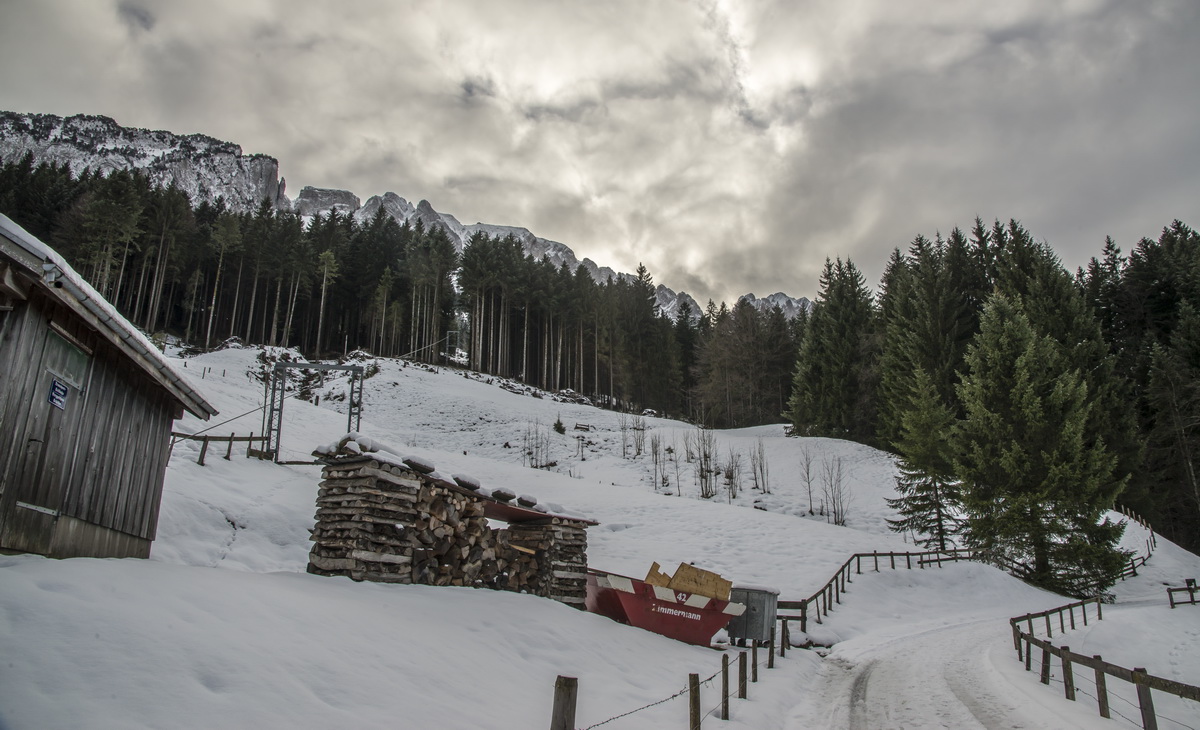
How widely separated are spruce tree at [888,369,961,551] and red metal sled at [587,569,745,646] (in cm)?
1926

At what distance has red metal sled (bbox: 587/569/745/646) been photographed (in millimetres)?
12180

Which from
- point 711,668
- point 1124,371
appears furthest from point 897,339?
point 711,668

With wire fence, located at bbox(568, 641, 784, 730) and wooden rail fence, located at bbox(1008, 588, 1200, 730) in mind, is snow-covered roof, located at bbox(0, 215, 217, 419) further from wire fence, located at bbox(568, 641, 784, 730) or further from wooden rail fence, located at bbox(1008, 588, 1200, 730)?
wooden rail fence, located at bbox(1008, 588, 1200, 730)

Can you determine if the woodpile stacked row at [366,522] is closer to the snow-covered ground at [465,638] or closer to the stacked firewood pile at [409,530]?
the stacked firewood pile at [409,530]

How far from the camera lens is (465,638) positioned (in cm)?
790

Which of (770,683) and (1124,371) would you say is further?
(1124,371)

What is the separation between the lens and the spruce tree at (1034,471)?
24094 millimetres

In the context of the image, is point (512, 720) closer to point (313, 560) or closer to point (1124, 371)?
point (313, 560)

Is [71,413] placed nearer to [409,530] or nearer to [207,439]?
[409,530]

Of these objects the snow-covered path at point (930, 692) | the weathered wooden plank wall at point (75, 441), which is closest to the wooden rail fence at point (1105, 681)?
the snow-covered path at point (930, 692)

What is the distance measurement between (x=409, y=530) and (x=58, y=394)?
15.3 ft

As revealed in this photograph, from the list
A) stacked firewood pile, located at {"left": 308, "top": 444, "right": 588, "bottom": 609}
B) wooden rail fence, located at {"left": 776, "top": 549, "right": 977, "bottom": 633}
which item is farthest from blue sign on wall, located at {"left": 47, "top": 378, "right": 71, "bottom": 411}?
wooden rail fence, located at {"left": 776, "top": 549, "right": 977, "bottom": 633}

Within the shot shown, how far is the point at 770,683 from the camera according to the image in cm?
1046

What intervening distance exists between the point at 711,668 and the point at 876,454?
3259 centimetres
